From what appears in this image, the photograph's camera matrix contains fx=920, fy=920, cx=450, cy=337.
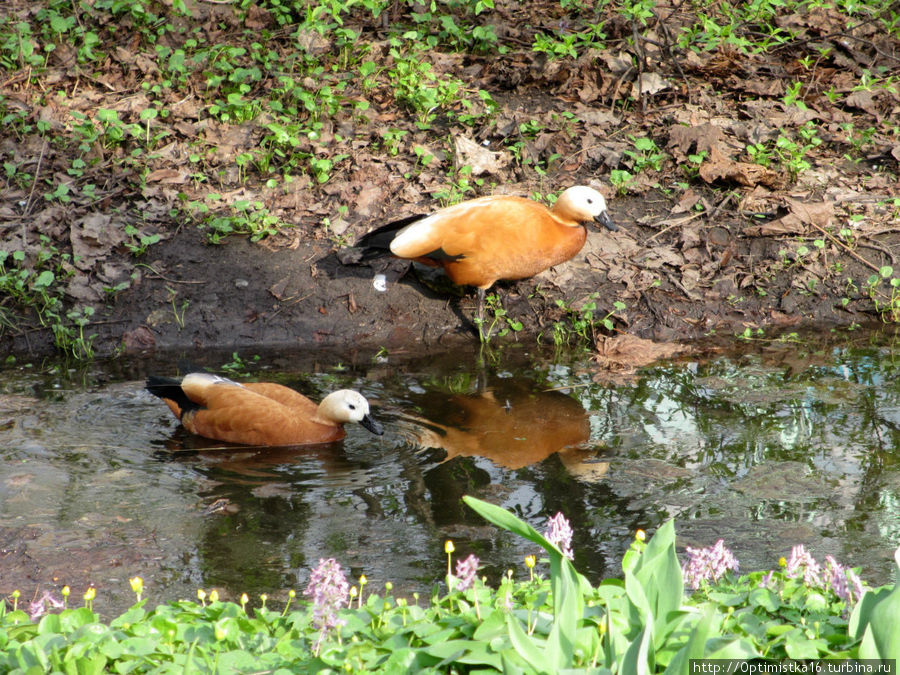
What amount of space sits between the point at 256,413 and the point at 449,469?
1.09 metres

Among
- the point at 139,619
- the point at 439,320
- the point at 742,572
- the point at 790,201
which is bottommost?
the point at 439,320

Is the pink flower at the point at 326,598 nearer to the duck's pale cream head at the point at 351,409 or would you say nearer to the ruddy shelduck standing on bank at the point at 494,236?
the duck's pale cream head at the point at 351,409

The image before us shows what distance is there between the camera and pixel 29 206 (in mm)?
6824

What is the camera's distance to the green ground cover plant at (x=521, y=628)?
6.50ft

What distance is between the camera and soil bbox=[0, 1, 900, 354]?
6406mm

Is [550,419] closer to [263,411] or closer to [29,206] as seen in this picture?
[263,411]

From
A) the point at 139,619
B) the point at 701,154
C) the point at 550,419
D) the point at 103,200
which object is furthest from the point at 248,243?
the point at 139,619

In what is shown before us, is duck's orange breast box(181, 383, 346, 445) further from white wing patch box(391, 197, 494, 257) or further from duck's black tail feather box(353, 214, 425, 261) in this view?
duck's black tail feather box(353, 214, 425, 261)

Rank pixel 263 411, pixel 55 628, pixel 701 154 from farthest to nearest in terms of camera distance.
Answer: pixel 701 154 → pixel 263 411 → pixel 55 628

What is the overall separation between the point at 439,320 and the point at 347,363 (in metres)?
0.83

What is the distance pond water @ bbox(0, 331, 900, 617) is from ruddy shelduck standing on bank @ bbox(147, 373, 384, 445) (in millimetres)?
86

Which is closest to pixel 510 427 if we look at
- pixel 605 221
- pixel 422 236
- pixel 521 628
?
pixel 422 236

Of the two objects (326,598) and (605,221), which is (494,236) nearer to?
(605,221)

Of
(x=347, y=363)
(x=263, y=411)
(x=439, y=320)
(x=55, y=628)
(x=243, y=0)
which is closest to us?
(x=55, y=628)
